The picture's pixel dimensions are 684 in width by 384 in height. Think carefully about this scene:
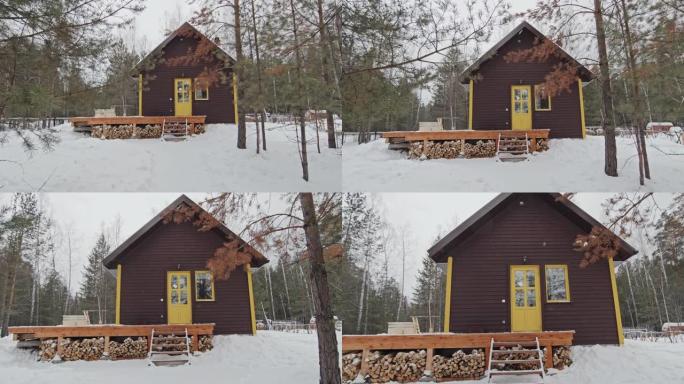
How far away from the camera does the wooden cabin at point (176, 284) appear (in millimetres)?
8602

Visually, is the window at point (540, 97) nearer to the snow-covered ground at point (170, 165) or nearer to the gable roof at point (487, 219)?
the gable roof at point (487, 219)

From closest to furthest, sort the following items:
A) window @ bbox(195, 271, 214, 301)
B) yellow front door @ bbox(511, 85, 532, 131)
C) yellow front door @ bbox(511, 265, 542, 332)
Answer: yellow front door @ bbox(511, 85, 532, 131)
yellow front door @ bbox(511, 265, 542, 332)
window @ bbox(195, 271, 214, 301)

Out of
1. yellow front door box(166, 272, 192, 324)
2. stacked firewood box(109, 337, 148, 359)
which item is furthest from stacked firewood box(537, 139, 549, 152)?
stacked firewood box(109, 337, 148, 359)

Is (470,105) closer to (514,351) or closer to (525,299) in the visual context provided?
(525,299)

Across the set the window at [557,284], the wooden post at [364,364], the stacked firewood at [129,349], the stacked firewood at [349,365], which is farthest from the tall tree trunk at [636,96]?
the stacked firewood at [129,349]

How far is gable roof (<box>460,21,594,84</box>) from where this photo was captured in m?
5.98

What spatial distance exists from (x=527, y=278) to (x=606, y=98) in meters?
2.72

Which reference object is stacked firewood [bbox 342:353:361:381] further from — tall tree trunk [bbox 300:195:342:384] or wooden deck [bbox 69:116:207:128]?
wooden deck [bbox 69:116:207:128]

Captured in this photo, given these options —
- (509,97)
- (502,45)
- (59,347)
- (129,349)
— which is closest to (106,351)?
(129,349)

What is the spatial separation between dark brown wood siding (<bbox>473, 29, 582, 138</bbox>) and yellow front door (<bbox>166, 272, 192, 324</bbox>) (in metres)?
4.91

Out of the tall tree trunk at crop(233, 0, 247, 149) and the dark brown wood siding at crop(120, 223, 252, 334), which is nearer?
the tall tree trunk at crop(233, 0, 247, 149)

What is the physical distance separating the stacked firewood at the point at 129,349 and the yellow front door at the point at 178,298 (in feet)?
1.86

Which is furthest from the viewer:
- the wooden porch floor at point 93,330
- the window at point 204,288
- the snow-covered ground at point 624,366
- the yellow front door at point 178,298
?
the window at point 204,288

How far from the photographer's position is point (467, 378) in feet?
23.9
